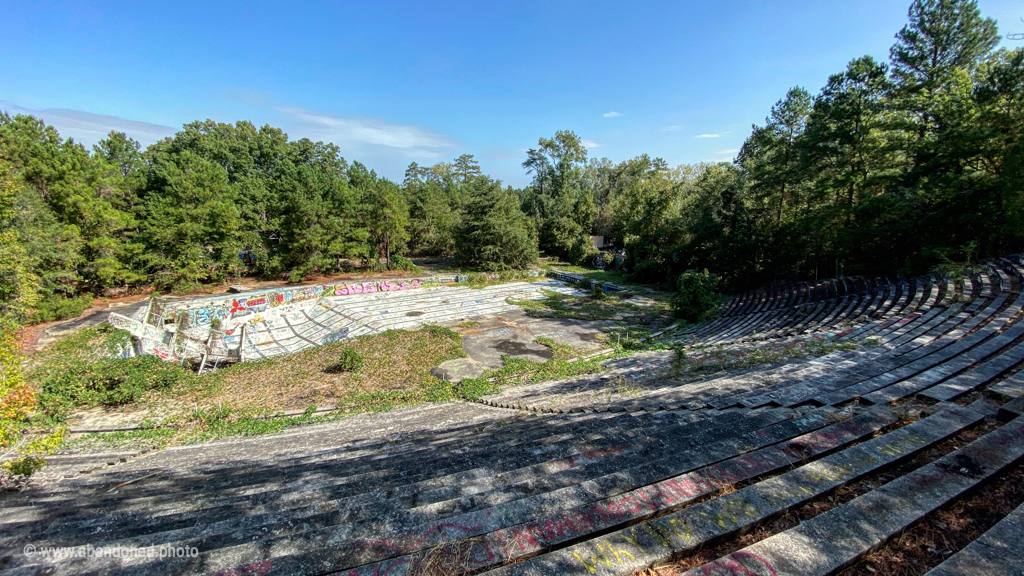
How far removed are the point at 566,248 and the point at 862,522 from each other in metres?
36.2

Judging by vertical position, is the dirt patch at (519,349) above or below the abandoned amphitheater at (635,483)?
below

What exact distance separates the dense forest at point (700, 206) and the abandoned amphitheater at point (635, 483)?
7.39 m

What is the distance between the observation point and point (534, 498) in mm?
2562

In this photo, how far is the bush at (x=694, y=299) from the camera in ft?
52.3

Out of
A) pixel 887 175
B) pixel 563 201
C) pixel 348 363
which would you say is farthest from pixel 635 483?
pixel 563 201

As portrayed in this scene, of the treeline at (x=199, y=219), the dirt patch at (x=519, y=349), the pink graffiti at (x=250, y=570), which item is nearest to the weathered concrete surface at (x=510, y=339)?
the dirt patch at (x=519, y=349)

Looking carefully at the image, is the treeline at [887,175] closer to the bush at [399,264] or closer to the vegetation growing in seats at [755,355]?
the vegetation growing in seats at [755,355]

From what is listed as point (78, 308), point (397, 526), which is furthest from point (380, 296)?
point (397, 526)

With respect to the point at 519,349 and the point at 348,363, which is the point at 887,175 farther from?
the point at 348,363

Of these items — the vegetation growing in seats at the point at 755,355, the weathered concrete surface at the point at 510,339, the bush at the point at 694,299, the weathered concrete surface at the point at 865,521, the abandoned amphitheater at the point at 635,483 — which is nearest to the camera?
the weathered concrete surface at the point at 865,521

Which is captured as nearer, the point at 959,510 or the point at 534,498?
the point at 959,510

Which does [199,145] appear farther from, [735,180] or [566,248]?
[735,180]

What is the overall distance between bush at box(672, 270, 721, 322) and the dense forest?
17.7 ft

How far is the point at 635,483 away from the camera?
265 cm
